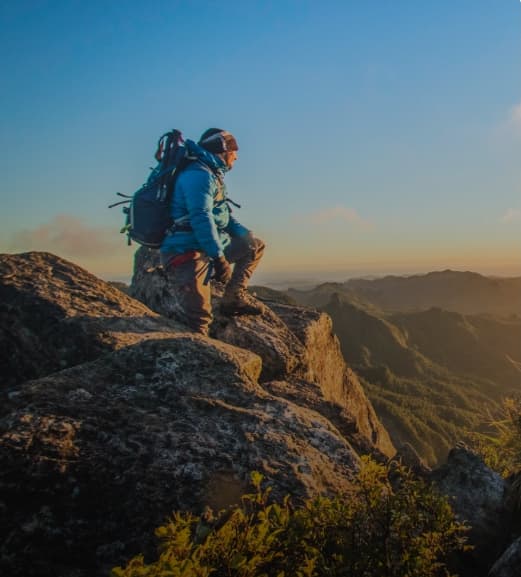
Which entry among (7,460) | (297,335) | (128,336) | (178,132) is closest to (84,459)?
(7,460)

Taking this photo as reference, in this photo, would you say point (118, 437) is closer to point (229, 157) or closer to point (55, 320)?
point (55, 320)

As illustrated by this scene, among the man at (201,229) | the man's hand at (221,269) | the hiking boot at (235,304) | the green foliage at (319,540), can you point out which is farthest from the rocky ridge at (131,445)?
the hiking boot at (235,304)

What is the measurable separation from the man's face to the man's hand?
86.1 inches

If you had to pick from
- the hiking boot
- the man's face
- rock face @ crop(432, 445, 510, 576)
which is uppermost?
the man's face

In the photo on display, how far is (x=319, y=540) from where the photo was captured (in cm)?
293

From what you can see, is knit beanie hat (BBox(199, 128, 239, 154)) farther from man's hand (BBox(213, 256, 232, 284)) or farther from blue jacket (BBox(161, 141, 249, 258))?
man's hand (BBox(213, 256, 232, 284))

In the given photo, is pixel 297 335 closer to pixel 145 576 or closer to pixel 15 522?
pixel 15 522

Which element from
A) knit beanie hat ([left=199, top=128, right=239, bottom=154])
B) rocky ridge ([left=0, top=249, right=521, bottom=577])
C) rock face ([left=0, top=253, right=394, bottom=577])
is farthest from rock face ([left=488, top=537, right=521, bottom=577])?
knit beanie hat ([left=199, top=128, right=239, bottom=154])

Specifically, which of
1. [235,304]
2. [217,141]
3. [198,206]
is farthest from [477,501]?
[217,141]

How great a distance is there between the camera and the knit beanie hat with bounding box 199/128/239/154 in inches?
361

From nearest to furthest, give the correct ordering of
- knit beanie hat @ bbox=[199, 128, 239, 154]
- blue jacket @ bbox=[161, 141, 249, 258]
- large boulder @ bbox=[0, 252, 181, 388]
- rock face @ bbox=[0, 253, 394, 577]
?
rock face @ bbox=[0, 253, 394, 577] < large boulder @ bbox=[0, 252, 181, 388] < blue jacket @ bbox=[161, 141, 249, 258] < knit beanie hat @ bbox=[199, 128, 239, 154]

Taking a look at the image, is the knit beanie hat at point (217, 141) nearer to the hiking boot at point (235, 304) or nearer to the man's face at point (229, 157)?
the man's face at point (229, 157)

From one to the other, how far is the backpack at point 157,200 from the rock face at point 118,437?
2.04 meters

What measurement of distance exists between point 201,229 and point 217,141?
210 cm
